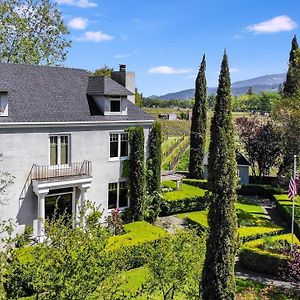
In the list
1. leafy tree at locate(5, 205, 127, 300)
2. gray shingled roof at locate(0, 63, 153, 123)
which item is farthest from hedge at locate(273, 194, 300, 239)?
leafy tree at locate(5, 205, 127, 300)

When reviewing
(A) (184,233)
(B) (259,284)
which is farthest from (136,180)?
(A) (184,233)

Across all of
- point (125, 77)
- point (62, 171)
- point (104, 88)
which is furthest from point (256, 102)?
point (62, 171)

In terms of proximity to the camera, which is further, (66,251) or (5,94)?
(5,94)

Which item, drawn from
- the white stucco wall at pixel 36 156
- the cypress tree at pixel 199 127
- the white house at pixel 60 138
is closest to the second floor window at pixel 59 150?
the white house at pixel 60 138

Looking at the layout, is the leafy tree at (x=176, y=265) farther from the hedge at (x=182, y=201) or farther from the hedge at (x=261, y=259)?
the hedge at (x=182, y=201)

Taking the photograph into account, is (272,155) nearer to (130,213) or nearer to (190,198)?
(190,198)

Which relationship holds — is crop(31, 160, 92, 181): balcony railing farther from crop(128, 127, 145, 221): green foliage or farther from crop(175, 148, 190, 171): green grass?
crop(175, 148, 190, 171): green grass
